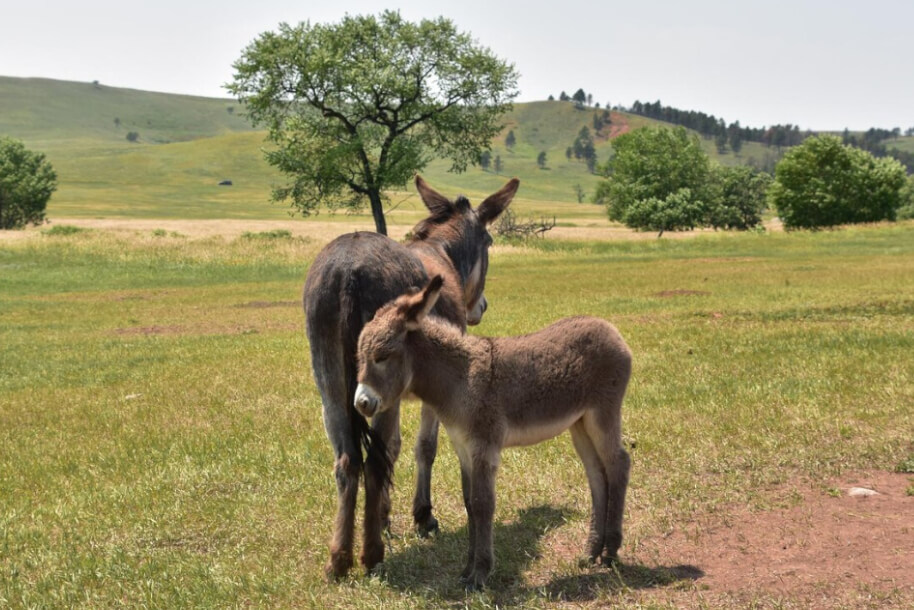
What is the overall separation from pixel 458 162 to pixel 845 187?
57.4 metres

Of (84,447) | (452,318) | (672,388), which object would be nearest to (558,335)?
(452,318)

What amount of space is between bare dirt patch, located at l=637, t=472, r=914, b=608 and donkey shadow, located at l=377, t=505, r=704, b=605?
254 mm

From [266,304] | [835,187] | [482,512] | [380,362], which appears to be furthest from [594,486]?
[835,187]

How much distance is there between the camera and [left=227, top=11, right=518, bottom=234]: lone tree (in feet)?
150

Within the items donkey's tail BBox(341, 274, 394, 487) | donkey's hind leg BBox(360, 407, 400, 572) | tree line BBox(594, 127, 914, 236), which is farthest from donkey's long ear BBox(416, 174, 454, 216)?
tree line BBox(594, 127, 914, 236)

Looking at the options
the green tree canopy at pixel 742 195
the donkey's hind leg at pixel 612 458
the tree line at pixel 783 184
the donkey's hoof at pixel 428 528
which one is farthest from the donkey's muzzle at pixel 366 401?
the green tree canopy at pixel 742 195

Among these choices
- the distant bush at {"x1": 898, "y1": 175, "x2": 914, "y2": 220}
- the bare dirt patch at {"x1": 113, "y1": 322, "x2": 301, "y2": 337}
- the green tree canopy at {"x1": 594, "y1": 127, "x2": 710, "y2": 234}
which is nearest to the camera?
the bare dirt patch at {"x1": 113, "y1": 322, "x2": 301, "y2": 337}

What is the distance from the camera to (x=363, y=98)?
46656 millimetres

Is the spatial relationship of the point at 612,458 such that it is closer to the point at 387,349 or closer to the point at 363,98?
the point at 387,349

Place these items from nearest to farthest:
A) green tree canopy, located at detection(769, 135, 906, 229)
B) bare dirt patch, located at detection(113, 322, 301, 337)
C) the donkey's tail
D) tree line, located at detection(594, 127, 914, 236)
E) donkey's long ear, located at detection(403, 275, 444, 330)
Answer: donkey's long ear, located at detection(403, 275, 444, 330) → the donkey's tail → bare dirt patch, located at detection(113, 322, 301, 337) → tree line, located at detection(594, 127, 914, 236) → green tree canopy, located at detection(769, 135, 906, 229)

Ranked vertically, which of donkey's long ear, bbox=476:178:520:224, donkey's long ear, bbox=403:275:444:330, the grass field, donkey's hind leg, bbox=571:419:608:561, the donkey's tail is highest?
donkey's long ear, bbox=476:178:520:224

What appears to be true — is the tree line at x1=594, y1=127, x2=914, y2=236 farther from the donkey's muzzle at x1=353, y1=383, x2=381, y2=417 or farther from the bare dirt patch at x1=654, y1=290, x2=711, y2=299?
the donkey's muzzle at x1=353, y1=383, x2=381, y2=417

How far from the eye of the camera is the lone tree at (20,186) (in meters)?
90.6

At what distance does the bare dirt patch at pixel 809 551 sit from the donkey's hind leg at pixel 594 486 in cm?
36
